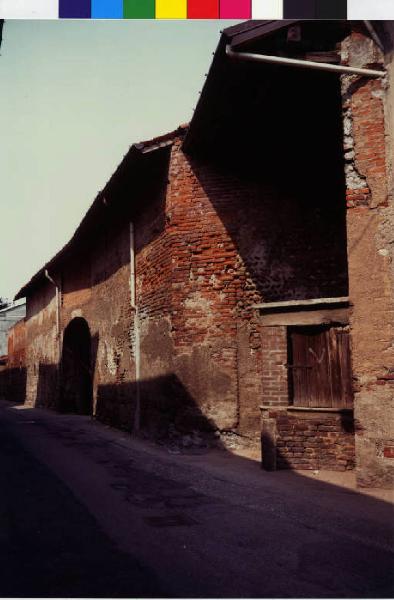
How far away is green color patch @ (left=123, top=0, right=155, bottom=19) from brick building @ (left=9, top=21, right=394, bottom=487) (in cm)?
275

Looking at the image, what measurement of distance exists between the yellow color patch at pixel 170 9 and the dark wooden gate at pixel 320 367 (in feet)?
14.0

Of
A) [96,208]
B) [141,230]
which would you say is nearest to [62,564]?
[141,230]

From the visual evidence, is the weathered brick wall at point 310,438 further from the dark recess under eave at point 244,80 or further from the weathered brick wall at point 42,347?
the weathered brick wall at point 42,347

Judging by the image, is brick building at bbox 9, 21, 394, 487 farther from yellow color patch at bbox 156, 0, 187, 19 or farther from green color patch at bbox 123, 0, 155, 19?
→ green color patch at bbox 123, 0, 155, 19

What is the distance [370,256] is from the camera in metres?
6.16

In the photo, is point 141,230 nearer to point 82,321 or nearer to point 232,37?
point 232,37

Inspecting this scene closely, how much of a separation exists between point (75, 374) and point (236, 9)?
630 inches

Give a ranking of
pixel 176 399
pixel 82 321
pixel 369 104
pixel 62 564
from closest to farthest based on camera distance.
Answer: pixel 62 564 < pixel 369 104 < pixel 176 399 < pixel 82 321

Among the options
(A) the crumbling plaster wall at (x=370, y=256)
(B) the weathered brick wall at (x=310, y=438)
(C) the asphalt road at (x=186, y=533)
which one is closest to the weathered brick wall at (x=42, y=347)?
(C) the asphalt road at (x=186, y=533)

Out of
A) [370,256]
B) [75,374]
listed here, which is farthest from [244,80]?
[75,374]

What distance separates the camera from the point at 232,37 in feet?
21.6

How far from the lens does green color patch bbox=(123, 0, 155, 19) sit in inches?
159

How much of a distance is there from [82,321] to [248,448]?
10.4 m

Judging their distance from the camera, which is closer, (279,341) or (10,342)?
(279,341)
